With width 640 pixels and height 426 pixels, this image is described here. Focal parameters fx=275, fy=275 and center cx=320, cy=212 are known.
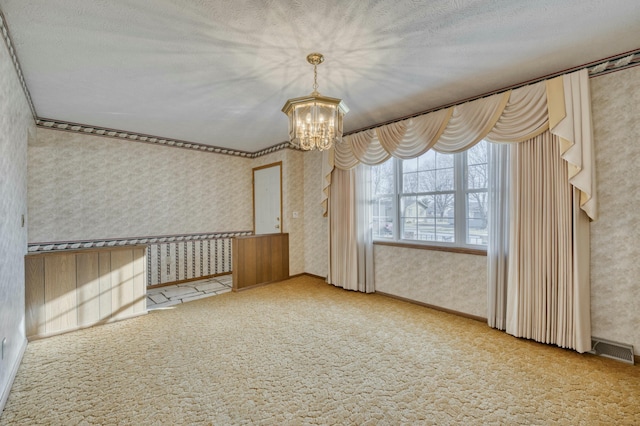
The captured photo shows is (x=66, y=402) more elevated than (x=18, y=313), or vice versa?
(x=18, y=313)

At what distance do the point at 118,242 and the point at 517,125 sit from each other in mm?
5604

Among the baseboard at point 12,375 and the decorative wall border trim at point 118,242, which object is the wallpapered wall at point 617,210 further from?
the decorative wall border trim at point 118,242

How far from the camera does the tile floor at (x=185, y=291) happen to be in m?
4.04

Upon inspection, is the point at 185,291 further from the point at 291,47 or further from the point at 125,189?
the point at 291,47

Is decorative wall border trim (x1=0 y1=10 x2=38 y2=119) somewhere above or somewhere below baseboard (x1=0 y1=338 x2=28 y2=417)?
above

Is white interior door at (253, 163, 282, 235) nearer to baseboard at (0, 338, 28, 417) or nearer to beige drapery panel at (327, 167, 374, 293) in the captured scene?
beige drapery panel at (327, 167, 374, 293)

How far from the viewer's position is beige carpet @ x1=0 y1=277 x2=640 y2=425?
179cm

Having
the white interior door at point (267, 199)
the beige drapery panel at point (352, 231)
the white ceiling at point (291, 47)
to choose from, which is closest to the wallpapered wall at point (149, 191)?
the white interior door at point (267, 199)

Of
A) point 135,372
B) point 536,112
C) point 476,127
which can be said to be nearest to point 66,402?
point 135,372

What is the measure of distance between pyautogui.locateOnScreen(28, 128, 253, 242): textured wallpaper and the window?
10.1ft

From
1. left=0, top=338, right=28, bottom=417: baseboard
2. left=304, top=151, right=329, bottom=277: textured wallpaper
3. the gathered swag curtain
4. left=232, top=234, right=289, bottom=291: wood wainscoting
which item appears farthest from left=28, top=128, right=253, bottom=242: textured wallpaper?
the gathered swag curtain

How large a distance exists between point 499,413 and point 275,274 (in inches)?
150

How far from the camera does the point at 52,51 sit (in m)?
2.21

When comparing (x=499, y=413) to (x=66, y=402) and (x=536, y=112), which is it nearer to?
(x=536, y=112)
